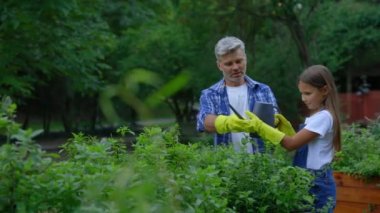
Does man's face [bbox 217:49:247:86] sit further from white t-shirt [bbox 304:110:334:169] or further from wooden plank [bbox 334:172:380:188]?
wooden plank [bbox 334:172:380:188]

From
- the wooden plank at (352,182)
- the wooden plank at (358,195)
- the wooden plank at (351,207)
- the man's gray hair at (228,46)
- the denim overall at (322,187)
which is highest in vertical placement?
the man's gray hair at (228,46)

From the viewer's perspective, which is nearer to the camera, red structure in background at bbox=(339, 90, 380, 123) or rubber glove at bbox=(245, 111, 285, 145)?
rubber glove at bbox=(245, 111, 285, 145)

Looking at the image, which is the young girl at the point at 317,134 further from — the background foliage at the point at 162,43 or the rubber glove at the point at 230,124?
the background foliage at the point at 162,43

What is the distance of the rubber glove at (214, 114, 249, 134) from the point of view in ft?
13.0

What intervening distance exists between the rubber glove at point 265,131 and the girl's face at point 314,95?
0.26 meters

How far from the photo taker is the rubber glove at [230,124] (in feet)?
13.0

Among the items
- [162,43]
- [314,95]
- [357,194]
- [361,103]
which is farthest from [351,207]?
[361,103]

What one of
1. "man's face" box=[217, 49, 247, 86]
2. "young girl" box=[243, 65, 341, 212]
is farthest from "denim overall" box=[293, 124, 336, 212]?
"man's face" box=[217, 49, 247, 86]

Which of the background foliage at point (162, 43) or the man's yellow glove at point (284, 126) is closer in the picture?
the man's yellow glove at point (284, 126)

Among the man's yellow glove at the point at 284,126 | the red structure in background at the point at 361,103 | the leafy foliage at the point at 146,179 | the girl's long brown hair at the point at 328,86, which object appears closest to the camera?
the leafy foliage at the point at 146,179

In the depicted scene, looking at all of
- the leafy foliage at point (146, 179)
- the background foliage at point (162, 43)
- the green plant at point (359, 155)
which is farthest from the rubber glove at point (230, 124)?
the background foliage at point (162, 43)

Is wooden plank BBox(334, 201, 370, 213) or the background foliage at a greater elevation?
the background foliage

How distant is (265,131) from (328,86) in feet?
1.44

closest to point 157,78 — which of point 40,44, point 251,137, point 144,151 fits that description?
point 144,151
